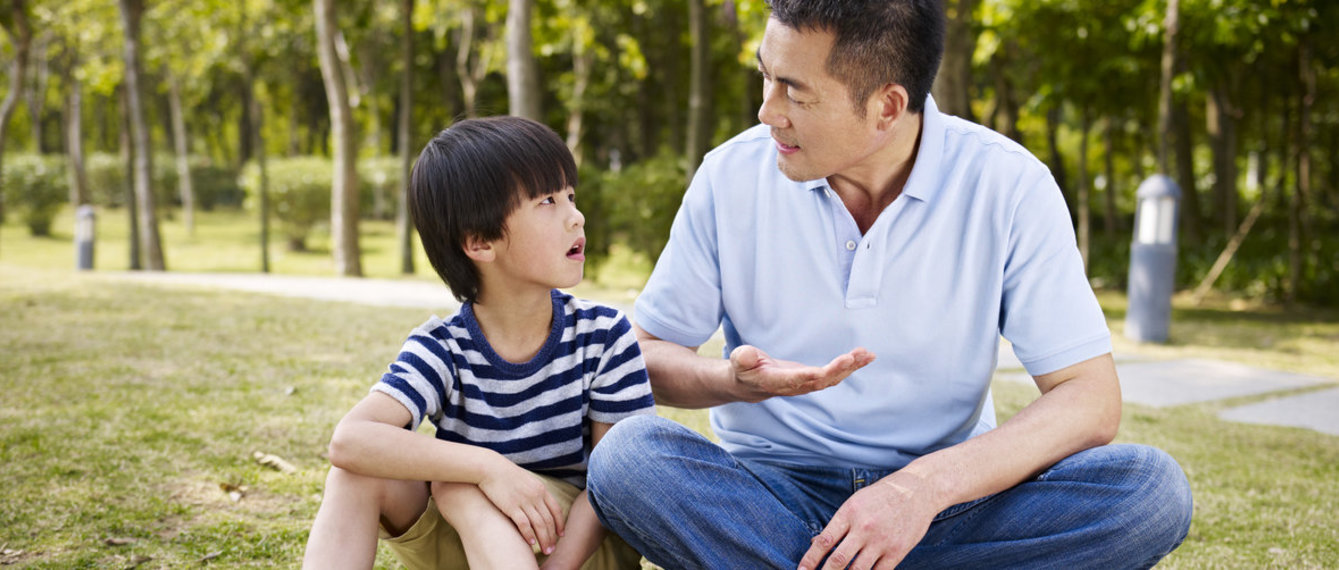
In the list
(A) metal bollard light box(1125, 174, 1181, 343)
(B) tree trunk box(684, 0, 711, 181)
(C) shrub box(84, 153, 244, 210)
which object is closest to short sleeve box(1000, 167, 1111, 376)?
(A) metal bollard light box(1125, 174, 1181, 343)

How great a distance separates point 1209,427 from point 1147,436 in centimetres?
49

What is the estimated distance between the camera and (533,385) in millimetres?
2123

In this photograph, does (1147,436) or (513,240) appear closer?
(513,240)

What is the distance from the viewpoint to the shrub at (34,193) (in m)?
21.0

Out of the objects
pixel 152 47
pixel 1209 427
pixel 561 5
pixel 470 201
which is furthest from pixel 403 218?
pixel 470 201

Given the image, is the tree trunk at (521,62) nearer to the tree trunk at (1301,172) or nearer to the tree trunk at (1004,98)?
the tree trunk at (1004,98)

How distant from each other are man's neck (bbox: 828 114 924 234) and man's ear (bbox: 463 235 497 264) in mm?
784

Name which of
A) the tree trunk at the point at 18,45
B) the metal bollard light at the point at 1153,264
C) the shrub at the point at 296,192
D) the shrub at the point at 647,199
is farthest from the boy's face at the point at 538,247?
the shrub at the point at 296,192

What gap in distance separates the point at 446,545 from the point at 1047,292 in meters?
1.37

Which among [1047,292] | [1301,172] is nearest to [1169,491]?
[1047,292]

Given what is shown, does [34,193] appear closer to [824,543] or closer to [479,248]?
[479,248]

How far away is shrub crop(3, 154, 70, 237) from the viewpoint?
2103cm

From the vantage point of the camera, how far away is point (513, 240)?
2150 mm

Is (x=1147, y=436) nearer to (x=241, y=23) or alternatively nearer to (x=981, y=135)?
(x=981, y=135)
